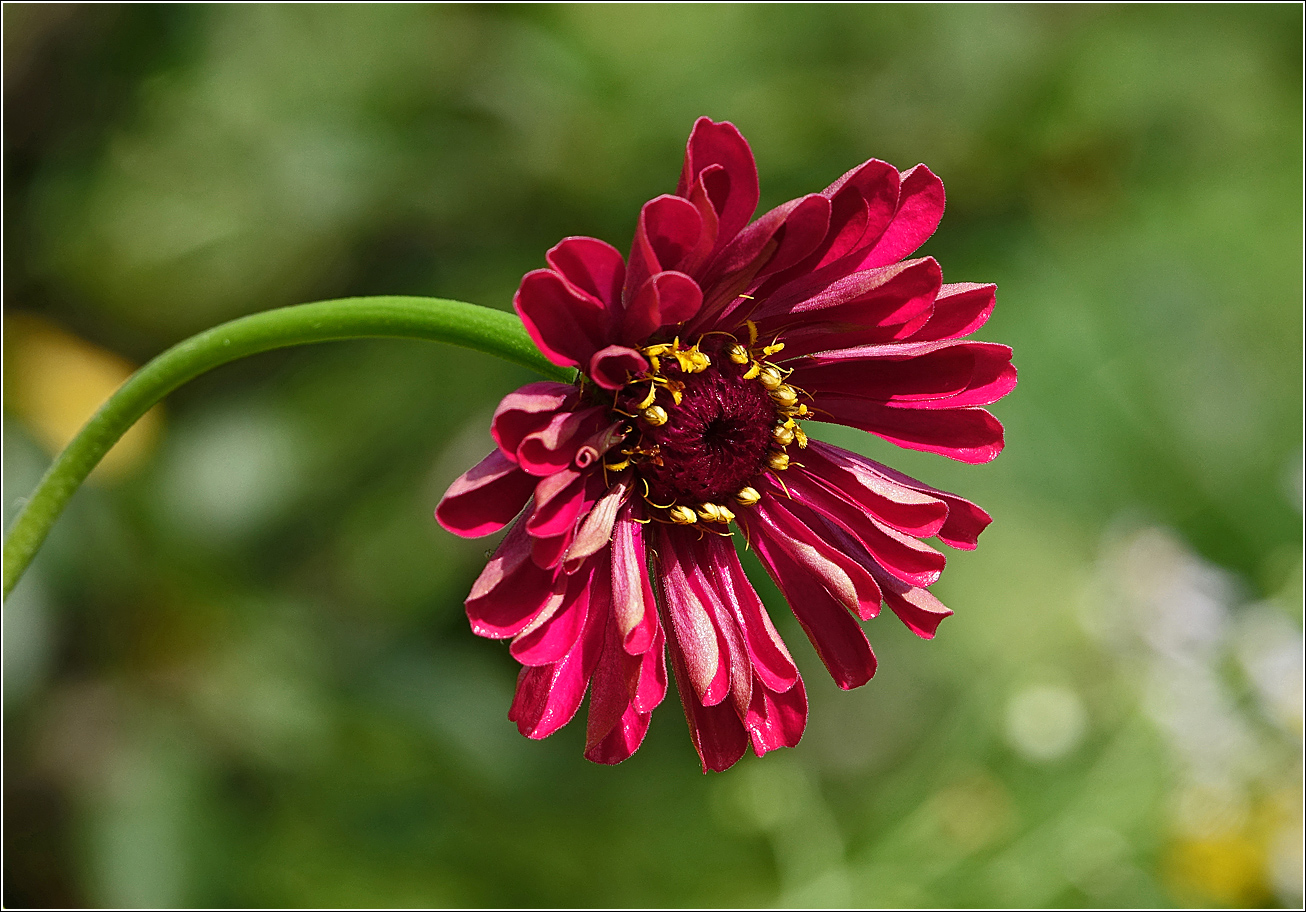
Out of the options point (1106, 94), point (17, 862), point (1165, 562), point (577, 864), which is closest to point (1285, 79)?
point (1106, 94)

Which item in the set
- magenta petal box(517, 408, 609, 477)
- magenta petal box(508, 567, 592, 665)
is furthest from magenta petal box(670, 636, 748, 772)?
magenta petal box(517, 408, 609, 477)

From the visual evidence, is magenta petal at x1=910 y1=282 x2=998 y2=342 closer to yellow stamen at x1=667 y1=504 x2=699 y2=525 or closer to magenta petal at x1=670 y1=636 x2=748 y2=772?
yellow stamen at x1=667 y1=504 x2=699 y2=525

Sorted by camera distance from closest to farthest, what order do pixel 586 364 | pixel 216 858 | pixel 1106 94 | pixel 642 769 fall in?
pixel 586 364, pixel 216 858, pixel 642 769, pixel 1106 94

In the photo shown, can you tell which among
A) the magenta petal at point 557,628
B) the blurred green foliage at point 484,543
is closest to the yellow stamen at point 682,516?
the magenta petal at point 557,628

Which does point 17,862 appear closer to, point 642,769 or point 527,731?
point 642,769

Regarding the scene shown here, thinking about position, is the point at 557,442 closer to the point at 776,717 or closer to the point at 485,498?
the point at 485,498

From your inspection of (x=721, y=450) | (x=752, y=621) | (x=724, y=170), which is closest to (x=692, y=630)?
(x=752, y=621)
